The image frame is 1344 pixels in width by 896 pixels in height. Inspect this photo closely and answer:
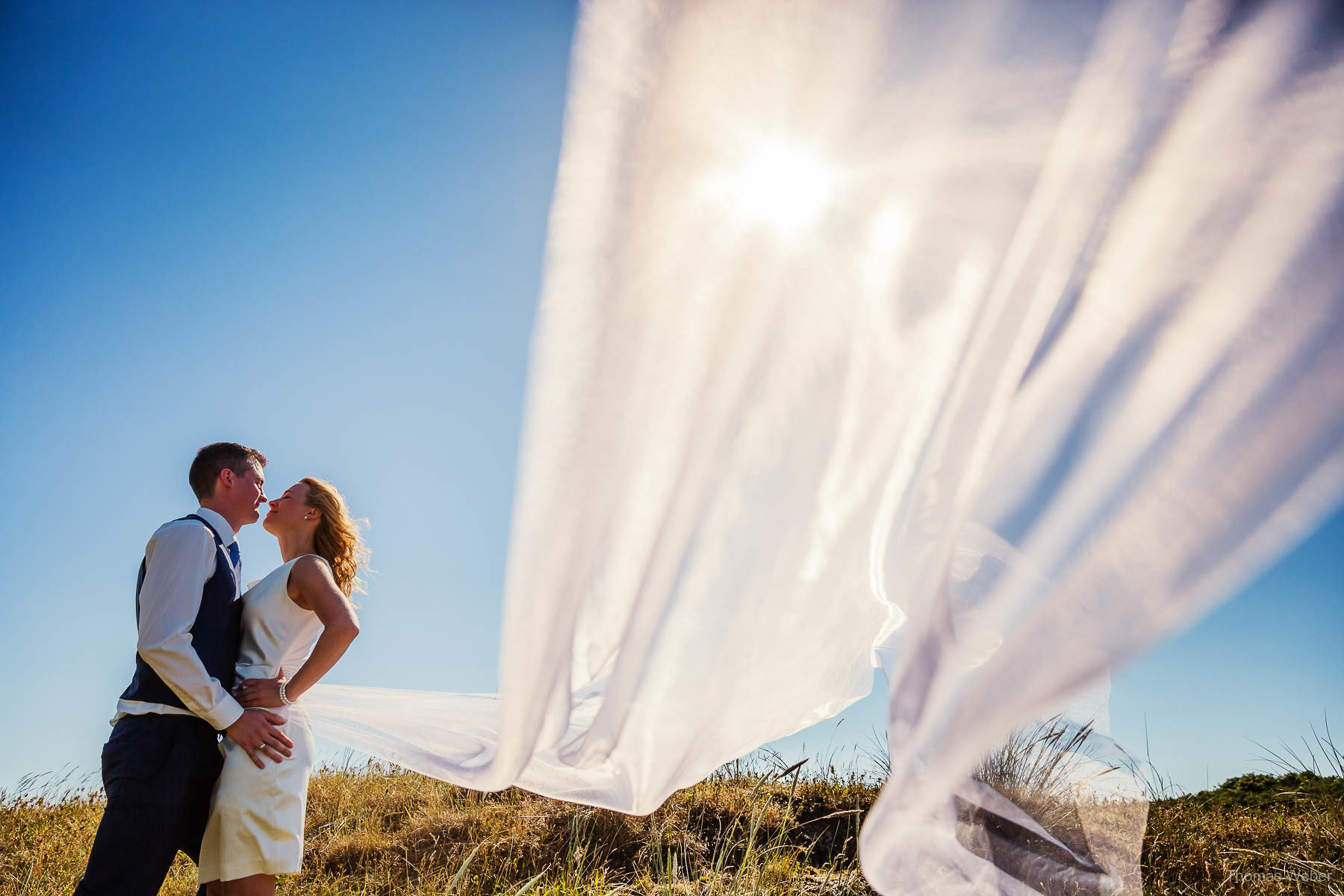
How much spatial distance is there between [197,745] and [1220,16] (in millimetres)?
2944

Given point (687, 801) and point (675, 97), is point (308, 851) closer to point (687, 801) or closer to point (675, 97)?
point (687, 801)

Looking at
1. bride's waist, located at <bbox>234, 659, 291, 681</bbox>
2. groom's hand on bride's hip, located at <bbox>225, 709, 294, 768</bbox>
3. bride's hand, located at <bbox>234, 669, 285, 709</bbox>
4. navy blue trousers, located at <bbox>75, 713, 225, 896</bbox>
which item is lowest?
navy blue trousers, located at <bbox>75, 713, 225, 896</bbox>

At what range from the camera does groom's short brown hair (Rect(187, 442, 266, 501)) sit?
2.51 meters

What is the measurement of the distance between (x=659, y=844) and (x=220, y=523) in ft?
7.78

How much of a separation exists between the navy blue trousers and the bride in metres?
0.06

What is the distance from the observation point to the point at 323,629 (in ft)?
7.72

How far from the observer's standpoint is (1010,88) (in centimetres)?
141

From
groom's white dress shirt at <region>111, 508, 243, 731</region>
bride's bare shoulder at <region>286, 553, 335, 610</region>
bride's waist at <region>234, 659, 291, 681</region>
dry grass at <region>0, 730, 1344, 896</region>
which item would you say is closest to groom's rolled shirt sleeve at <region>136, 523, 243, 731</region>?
groom's white dress shirt at <region>111, 508, 243, 731</region>

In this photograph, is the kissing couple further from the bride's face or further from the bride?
the bride's face

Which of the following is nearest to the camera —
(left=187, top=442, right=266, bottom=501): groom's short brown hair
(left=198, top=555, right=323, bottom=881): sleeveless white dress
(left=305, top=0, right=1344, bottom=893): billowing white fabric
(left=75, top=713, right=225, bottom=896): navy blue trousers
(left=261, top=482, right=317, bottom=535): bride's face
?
(left=305, top=0, right=1344, bottom=893): billowing white fabric

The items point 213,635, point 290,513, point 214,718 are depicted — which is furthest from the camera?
point 290,513

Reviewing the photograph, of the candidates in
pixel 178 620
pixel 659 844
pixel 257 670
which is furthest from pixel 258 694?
pixel 659 844

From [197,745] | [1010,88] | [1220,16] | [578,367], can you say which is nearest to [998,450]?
[1010,88]

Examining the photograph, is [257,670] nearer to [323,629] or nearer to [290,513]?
[323,629]
